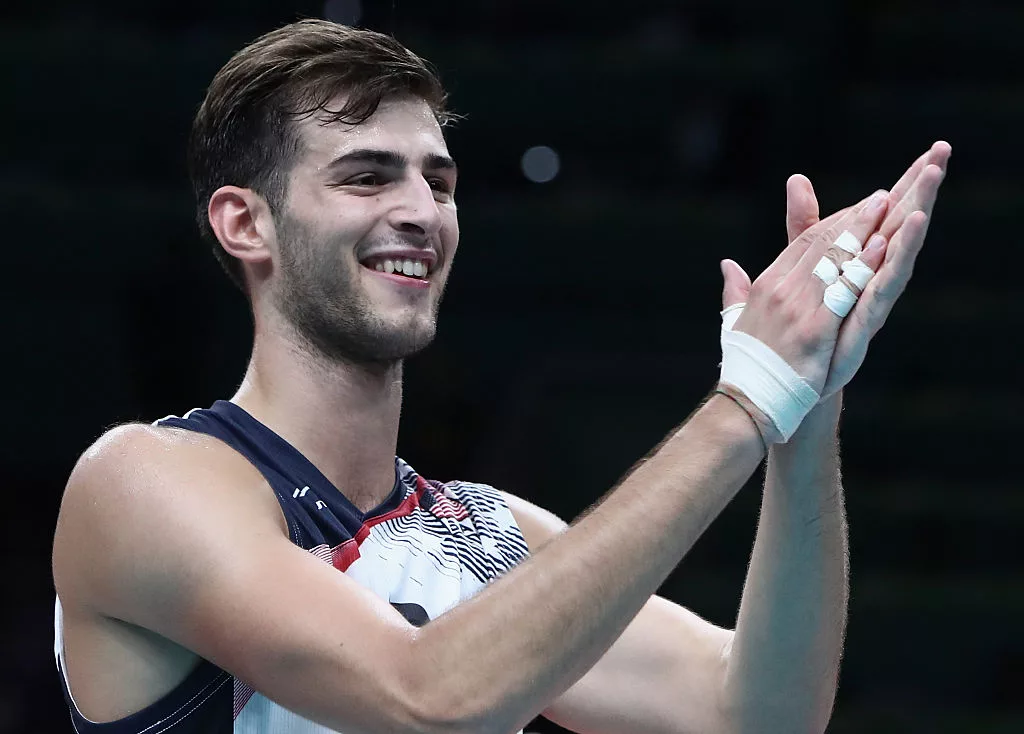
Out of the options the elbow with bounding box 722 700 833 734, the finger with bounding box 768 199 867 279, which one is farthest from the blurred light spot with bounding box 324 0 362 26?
the elbow with bounding box 722 700 833 734

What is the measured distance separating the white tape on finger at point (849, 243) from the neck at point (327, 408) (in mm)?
966

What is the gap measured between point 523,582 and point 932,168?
1000mm

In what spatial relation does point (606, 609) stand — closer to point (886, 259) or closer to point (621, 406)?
point (886, 259)

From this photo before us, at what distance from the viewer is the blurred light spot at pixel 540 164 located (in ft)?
23.7

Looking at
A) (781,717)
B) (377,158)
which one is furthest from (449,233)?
(781,717)

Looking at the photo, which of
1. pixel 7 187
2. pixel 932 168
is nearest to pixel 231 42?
pixel 7 187

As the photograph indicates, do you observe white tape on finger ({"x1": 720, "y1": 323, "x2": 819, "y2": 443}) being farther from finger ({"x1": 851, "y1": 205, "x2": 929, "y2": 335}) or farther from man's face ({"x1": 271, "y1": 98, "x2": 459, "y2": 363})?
man's face ({"x1": 271, "y1": 98, "x2": 459, "y2": 363})

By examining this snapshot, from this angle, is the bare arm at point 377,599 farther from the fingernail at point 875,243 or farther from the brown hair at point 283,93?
the brown hair at point 283,93

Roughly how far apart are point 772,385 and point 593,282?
4795mm

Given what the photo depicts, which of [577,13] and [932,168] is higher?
[577,13]

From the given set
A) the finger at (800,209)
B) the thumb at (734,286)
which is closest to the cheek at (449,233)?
the thumb at (734,286)

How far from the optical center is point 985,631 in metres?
6.56

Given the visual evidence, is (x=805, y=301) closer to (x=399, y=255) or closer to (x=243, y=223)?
(x=399, y=255)

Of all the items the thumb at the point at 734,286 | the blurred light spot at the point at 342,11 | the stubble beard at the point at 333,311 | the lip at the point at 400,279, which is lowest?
the stubble beard at the point at 333,311
